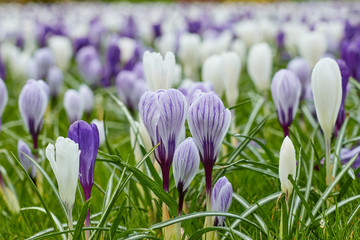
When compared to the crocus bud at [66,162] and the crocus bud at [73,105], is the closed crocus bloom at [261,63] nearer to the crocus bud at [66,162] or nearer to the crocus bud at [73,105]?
the crocus bud at [73,105]

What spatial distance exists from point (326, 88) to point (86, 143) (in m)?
0.80

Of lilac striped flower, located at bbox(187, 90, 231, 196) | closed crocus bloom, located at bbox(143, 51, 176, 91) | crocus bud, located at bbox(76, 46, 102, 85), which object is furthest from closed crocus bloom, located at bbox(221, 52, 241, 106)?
crocus bud, located at bbox(76, 46, 102, 85)

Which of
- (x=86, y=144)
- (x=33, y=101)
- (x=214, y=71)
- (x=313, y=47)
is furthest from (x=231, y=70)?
(x=86, y=144)

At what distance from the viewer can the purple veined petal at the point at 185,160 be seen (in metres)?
1.47

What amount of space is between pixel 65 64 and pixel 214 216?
11.2ft

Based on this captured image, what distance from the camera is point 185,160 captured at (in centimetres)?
147

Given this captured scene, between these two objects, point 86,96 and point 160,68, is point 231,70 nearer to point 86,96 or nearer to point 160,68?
point 160,68

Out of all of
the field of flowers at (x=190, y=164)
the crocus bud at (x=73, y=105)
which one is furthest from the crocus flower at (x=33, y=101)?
the crocus bud at (x=73, y=105)

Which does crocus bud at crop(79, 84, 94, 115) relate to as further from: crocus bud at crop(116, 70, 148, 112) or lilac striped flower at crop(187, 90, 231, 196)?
lilac striped flower at crop(187, 90, 231, 196)

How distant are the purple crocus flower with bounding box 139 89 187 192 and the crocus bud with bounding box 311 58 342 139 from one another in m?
0.47

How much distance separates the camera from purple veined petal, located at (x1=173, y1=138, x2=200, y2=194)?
1468 mm

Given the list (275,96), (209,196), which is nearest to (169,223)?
(209,196)

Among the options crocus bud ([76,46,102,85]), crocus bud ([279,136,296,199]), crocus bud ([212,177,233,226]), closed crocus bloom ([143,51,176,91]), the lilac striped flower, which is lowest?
crocus bud ([76,46,102,85])

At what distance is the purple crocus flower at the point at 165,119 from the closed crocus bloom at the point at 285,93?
0.57 meters
